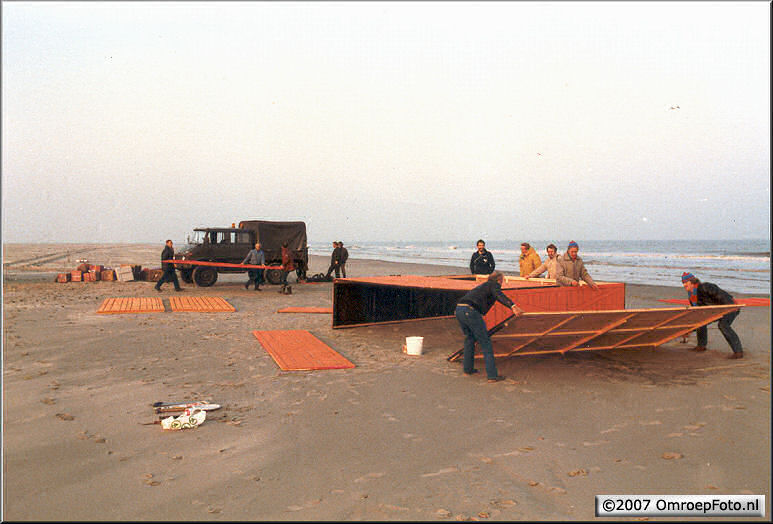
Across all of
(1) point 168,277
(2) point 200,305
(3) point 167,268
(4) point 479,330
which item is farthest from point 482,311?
Result: (1) point 168,277

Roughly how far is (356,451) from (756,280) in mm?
27028

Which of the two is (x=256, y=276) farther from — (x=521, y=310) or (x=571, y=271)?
(x=521, y=310)

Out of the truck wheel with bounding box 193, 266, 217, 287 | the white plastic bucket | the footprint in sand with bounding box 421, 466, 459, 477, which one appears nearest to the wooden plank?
the white plastic bucket

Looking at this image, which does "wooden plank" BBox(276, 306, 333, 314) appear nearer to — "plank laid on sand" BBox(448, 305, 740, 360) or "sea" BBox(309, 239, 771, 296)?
"plank laid on sand" BBox(448, 305, 740, 360)

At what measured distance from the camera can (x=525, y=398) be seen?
6.30 metres

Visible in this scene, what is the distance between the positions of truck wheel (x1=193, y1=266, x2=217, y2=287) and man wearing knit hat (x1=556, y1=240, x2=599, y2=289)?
14.7 meters

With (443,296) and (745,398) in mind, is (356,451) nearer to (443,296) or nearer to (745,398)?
(745,398)

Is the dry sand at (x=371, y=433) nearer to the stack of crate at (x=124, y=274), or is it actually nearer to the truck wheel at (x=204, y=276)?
the truck wheel at (x=204, y=276)

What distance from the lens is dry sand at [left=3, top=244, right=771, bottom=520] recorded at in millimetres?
3686

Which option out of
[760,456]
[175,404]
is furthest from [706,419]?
[175,404]

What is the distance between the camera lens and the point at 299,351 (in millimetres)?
8852

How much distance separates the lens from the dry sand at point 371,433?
12.1 ft

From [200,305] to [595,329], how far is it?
34.3 ft

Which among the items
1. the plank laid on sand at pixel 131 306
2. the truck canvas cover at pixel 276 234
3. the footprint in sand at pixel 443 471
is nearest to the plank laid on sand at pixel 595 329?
the footprint in sand at pixel 443 471
